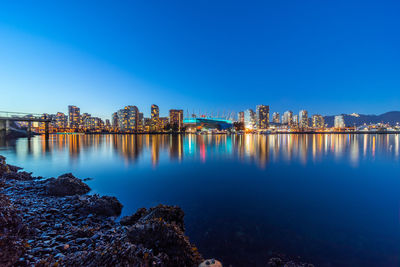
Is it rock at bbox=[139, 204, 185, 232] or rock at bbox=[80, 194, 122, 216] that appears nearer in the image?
rock at bbox=[139, 204, 185, 232]

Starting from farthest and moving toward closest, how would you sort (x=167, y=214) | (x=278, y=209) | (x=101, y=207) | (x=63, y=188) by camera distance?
(x=63, y=188) < (x=278, y=209) < (x=101, y=207) < (x=167, y=214)

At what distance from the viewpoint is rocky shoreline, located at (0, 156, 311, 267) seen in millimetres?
3626

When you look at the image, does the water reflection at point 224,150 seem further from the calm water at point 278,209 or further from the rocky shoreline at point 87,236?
the rocky shoreline at point 87,236

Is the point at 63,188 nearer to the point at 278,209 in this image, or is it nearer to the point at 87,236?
the point at 87,236

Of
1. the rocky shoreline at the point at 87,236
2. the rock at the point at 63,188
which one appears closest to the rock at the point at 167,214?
the rocky shoreline at the point at 87,236

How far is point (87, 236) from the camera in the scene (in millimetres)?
5617

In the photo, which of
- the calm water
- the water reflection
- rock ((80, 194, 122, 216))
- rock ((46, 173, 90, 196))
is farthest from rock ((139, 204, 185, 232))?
the water reflection

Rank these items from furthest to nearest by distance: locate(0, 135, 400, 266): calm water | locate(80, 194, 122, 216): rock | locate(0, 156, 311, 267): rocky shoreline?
locate(80, 194, 122, 216): rock → locate(0, 135, 400, 266): calm water → locate(0, 156, 311, 267): rocky shoreline

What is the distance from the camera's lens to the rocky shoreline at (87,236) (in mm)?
3626

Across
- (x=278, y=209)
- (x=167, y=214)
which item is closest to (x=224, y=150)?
(x=278, y=209)

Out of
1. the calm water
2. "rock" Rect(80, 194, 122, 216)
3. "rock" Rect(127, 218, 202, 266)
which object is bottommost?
the calm water

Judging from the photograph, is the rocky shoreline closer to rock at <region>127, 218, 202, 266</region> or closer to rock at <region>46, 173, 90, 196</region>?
rock at <region>127, 218, 202, 266</region>

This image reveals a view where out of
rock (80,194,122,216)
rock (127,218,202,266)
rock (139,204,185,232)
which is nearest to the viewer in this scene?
rock (127,218,202,266)

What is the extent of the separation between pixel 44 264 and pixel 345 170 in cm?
2322
